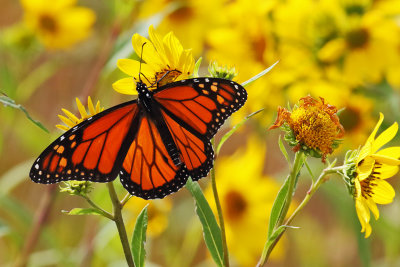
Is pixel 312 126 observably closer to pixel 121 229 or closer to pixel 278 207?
pixel 278 207

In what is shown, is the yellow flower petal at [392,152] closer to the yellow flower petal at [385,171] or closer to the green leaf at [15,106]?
the yellow flower petal at [385,171]

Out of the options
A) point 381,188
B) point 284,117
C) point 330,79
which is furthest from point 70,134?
point 330,79

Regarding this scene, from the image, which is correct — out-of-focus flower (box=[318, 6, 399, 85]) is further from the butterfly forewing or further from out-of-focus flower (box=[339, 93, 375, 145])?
the butterfly forewing

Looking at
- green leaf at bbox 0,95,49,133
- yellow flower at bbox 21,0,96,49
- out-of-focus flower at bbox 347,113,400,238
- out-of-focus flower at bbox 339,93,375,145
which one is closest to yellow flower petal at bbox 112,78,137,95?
green leaf at bbox 0,95,49,133

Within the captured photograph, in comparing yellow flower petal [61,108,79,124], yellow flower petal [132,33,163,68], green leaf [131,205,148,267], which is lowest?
green leaf [131,205,148,267]

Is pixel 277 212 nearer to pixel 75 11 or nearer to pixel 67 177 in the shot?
pixel 67 177

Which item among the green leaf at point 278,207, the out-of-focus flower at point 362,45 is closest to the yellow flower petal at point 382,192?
the green leaf at point 278,207
